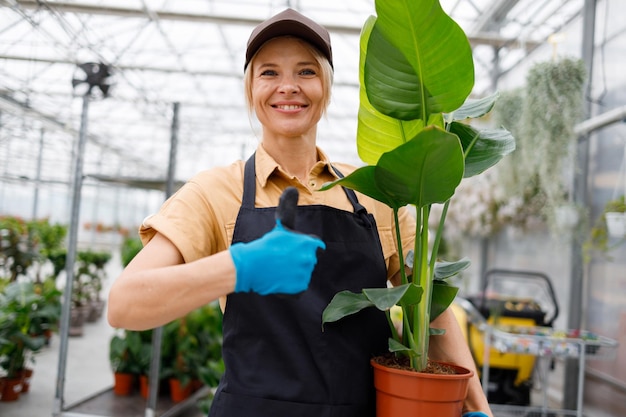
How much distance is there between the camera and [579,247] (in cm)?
487

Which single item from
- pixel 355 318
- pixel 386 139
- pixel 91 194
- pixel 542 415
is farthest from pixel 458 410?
Result: pixel 91 194

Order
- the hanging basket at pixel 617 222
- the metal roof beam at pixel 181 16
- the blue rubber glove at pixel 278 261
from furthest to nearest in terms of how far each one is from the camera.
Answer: the metal roof beam at pixel 181 16
the hanging basket at pixel 617 222
the blue rubber glove at pixel 278 261

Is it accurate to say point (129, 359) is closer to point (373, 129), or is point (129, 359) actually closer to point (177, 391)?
point (177, 391)

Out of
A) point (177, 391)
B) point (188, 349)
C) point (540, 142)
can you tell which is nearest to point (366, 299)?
point (188, 349)

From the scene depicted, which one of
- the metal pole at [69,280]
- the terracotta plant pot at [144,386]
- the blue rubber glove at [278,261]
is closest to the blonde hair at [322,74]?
the blue rubber glove at [278,261]

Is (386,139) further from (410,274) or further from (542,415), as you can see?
(542,415)

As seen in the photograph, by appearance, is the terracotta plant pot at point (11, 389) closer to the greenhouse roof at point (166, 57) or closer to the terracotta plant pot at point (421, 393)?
the greenhouse roof at point (166, 57)

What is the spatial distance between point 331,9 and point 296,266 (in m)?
8.30

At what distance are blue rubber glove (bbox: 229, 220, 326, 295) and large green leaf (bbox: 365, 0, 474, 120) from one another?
14.5 inches

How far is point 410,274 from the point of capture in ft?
4.48

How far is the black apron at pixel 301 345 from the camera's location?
116 cm

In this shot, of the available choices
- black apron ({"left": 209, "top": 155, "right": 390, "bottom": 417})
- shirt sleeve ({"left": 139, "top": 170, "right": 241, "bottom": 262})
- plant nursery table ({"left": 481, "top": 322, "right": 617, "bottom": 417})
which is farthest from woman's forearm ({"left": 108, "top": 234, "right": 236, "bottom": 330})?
plant nursery table ({"left": 481, "top": 322, "right": 617, "bottom": 417})

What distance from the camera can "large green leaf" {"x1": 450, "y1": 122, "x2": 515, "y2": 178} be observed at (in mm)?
1213

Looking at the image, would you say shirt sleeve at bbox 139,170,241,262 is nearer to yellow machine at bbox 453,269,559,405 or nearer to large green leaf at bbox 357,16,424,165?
large green leaf at bbox 357,16,424,165
